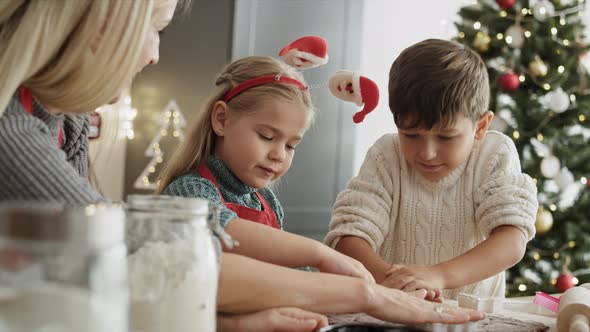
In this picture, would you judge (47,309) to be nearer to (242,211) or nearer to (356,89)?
(242,211)

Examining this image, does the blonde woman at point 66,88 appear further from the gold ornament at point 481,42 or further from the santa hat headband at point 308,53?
the gold ornament at point 481,42

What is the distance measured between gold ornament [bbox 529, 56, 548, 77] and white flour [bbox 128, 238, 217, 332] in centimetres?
345

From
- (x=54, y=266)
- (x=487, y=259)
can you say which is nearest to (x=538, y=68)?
(x=487, y=259)

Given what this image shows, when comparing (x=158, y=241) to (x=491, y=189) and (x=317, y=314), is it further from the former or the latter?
(x=491, y=189)

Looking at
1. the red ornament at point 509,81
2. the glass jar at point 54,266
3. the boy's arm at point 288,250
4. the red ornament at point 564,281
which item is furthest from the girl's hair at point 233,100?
the red ornament at point 564,281

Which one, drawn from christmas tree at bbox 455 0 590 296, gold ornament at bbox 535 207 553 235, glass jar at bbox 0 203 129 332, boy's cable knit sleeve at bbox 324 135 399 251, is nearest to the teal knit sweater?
boy's cable knit sleeve at bbox 324 135 399 251

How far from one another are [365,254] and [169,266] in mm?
1028

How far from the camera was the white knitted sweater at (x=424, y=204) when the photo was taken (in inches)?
65.7

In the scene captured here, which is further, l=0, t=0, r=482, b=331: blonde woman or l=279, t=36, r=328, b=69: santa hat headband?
l=279, t=36, r=328, b=69: santa hat headband

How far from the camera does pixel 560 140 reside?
372cm

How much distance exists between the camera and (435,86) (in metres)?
1.62

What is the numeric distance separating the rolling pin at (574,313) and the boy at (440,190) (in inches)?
18.6

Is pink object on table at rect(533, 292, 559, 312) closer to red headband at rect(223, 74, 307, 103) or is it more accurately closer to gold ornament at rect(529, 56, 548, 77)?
red headband at rect(223, 74, 307, 103)

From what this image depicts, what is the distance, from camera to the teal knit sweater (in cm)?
133
